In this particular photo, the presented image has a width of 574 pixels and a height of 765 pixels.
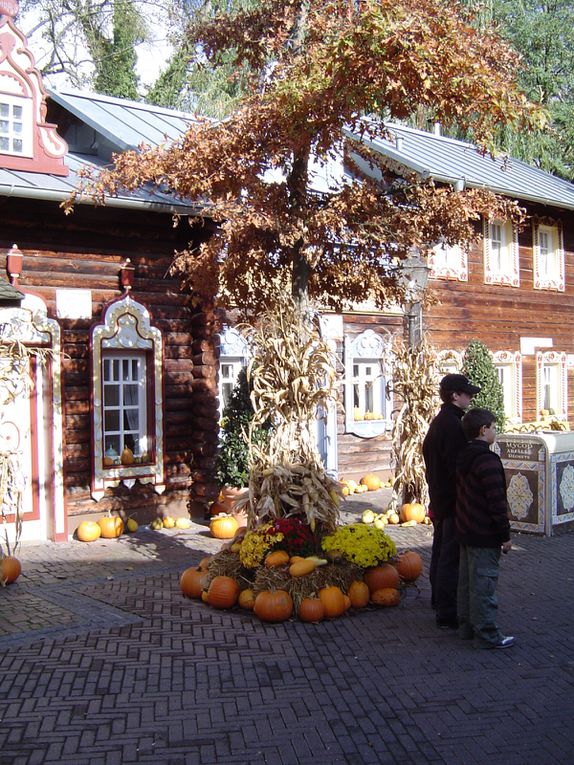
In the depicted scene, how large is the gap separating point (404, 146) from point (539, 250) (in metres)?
3.85

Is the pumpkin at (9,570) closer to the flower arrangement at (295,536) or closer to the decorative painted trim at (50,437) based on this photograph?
the decorative painted trim at (50,437)

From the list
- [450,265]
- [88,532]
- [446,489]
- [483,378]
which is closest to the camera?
[446,489]

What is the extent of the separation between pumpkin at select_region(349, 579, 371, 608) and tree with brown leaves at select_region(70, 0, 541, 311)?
279cm

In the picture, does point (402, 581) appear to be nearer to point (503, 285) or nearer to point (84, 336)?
point (84, 336)

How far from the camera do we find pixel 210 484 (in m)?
11.4

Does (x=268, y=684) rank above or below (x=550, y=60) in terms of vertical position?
below

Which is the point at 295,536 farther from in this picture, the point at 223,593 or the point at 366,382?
the point at 366,382

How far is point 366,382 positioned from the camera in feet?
50.2

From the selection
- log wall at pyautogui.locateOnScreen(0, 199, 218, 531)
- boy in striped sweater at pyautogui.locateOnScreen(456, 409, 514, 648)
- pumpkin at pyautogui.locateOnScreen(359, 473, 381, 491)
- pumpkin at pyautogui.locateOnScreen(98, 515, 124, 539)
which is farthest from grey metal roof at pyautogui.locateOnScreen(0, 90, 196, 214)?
pumpkin at pyautogui.locateOnScreen(359, 473, 381, 491)

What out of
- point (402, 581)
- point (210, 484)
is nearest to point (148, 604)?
point (402, 581)

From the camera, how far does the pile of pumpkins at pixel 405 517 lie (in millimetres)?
10891

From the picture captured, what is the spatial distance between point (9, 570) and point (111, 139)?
6769 millimetres

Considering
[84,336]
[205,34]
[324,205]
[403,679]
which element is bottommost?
[403,679]

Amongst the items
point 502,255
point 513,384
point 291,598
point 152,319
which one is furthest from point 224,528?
point 502,255
